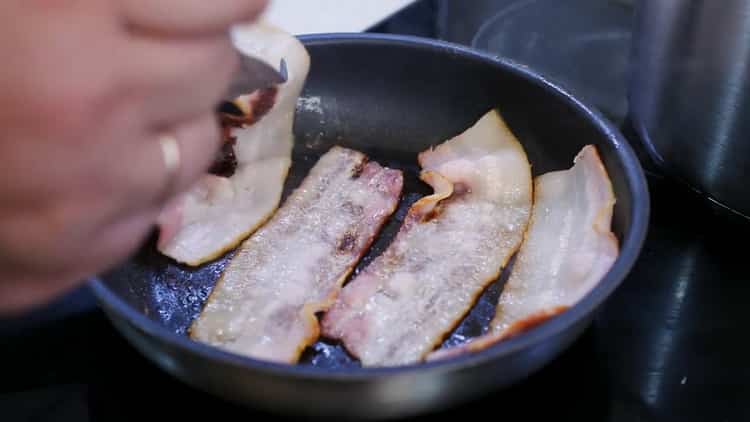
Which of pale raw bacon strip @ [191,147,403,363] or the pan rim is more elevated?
the pan rim

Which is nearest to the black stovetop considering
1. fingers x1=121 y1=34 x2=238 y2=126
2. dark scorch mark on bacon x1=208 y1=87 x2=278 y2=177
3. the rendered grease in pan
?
the rendered grease in pan

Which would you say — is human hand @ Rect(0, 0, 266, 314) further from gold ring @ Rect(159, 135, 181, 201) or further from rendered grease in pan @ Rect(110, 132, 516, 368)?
rendered grease in pan @ Rect(110, 132, 516, 368)

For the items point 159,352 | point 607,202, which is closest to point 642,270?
point 607,202

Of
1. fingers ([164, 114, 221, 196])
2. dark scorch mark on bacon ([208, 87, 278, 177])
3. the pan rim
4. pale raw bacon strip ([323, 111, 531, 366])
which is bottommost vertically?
pale raw bacon strip ([323, 111, 531, 366])

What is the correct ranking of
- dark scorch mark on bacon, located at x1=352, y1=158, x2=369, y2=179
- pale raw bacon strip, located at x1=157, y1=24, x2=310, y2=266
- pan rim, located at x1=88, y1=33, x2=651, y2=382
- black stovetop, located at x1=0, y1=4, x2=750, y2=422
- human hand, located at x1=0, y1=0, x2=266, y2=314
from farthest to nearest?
dark scorch mark on bacon, located at x1=352, y1=158, x2=369, y2=179
pale raw bacon strip, located at x1=157, y1=24, x2=310, y2=266
black stovetop, located at x1=0, y1=4, x2=750, y2=422
pan rim, located at x1=88, y1=33, x2=651, y2=382
human hand, located at x1=0, y1=0, x2=266, y2=314

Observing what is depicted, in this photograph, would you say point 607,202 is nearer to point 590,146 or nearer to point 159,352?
point 590,146

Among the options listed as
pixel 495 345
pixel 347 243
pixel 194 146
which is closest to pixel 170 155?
pixel 194 146
